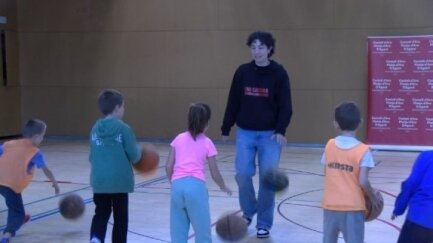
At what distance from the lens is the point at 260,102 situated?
6266 mm

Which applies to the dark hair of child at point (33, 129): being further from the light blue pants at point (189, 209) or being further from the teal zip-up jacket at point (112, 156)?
the light blue pants at point (189, 209)

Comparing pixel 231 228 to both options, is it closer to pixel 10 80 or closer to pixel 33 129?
pixel 33 129

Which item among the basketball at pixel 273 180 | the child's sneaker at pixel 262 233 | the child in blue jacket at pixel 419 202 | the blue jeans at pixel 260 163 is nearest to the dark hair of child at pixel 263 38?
the blue jeans at pixel 260 163

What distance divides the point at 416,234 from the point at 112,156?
7.75ft

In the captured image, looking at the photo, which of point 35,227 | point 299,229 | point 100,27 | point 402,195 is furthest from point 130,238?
point 100,27

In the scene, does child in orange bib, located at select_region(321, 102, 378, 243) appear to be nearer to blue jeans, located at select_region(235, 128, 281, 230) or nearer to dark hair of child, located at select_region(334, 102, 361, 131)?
dark hair of child, located at select_region(334, 102, 361, 131)

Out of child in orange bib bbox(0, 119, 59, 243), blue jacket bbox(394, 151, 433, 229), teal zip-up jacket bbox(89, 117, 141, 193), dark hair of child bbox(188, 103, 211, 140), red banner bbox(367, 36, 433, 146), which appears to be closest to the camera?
blue jacket bbox(394, 151, 433, 229)

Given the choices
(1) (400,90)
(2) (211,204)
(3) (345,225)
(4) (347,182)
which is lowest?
(2) (211,204)

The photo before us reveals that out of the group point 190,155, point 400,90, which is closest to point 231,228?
point 190,155

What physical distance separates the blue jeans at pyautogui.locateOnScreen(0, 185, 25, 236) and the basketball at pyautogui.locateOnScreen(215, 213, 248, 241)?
5.86ft

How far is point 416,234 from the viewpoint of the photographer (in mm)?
4082

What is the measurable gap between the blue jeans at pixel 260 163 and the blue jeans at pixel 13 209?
200cm

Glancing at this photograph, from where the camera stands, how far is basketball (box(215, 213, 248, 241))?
5.81 metres

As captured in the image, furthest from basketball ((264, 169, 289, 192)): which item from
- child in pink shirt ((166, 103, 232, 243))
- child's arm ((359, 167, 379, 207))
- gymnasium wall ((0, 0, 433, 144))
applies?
gymnasium wall ((0, 0, 433, 144))
